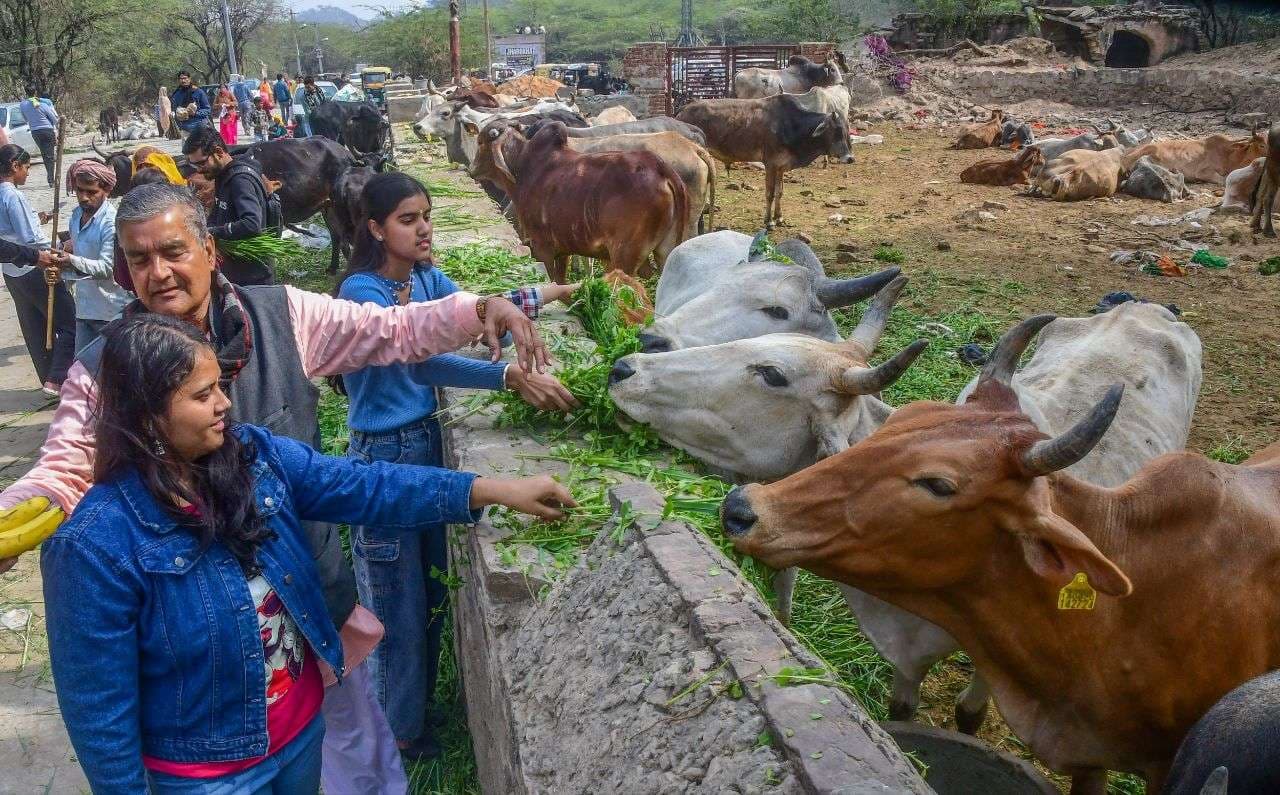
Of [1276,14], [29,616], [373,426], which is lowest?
[29,616]

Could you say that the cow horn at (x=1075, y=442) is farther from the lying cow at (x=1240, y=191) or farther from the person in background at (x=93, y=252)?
the lying cow at (x=1240, y=191)

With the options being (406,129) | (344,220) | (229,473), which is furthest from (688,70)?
(229,473)

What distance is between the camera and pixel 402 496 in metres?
2.73

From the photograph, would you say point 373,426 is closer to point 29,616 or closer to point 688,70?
point 29,616

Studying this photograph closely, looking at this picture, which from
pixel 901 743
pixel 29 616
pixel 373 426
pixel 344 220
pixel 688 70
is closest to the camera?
pixel 901 743

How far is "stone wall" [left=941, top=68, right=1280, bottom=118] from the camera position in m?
21.7

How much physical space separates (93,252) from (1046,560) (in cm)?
607

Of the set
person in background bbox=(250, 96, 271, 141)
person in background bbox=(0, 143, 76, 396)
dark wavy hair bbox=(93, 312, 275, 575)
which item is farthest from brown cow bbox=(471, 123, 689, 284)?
person in background bbox=(250, 96, 271, 141)

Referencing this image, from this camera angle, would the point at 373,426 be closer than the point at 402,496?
No

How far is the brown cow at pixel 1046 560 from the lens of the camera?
2830 millimetres

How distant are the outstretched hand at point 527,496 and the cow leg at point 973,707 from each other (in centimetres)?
184

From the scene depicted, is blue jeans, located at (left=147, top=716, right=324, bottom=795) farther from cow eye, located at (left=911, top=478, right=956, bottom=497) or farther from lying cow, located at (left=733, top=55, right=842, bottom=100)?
lying cow, located at (left=733, top=55, right=842, bottom=100)

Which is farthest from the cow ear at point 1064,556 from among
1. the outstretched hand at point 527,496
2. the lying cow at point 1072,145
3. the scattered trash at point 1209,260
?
the lying cow at point 1072,145

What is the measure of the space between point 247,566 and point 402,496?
497mm
